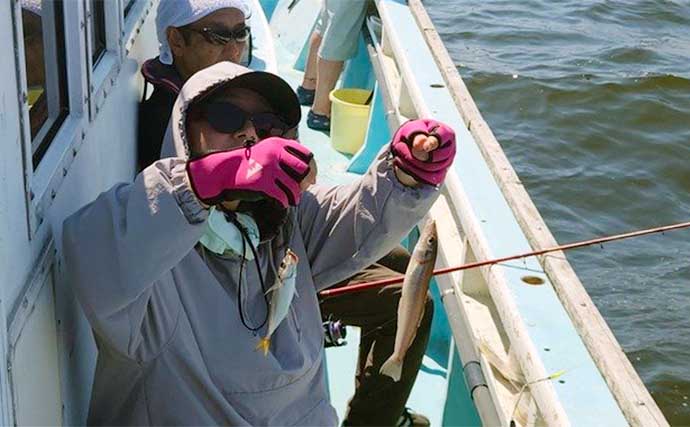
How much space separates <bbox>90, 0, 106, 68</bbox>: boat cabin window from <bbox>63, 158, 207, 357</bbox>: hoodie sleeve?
93cm

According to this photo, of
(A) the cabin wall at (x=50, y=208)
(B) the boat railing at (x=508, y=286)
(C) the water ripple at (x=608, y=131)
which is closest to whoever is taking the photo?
(A) the cabin wall at (x=50, y=208)

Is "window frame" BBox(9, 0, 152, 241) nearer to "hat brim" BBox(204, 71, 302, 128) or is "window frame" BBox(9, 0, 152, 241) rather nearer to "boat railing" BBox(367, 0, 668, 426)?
"hat brim" BBox(204, 71, 302, 128)

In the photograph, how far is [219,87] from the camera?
7.73 ft

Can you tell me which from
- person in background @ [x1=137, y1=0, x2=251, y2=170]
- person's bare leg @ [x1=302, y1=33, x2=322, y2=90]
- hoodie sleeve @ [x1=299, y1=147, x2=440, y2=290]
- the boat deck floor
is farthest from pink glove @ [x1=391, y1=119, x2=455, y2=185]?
person's bare leg @ [x1=302, y1=33, x2=322, y2=90]

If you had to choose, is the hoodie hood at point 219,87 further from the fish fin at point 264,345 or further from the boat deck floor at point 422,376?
the boat deck floor at point 422,376

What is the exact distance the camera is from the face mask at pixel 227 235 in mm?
2240

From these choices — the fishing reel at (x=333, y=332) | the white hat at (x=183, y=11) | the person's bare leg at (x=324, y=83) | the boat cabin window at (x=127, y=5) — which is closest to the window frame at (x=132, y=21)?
the boat cabin window at (x=127, y=5)

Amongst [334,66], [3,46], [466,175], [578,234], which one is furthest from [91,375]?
[578,234]

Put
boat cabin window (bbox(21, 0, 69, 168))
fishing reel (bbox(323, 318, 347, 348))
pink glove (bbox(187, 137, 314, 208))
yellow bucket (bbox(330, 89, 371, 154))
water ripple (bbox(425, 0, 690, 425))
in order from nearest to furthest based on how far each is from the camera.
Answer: pink glove (bbox(187, 137, 314, 208)) → boat cabin window (bbox(21, 0, 69, 168)) → fishing reel (bbox(323, 318, 347, 348)) → yellow bucket (bbox(330, 89, 371, 154)) → water ripple (bbox(425, 0, 690, 425))

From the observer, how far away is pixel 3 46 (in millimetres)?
1748

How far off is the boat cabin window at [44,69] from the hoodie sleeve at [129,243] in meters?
0.22

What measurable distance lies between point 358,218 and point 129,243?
778mm

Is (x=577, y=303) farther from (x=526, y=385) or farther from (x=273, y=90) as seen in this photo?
(x=273, y=90)

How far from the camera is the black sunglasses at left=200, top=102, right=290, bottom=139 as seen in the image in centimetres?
235
